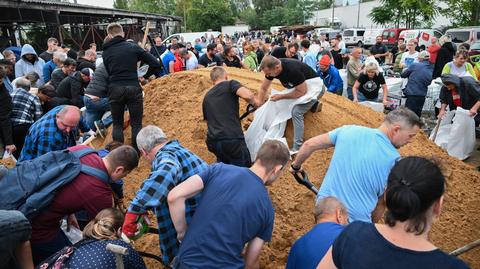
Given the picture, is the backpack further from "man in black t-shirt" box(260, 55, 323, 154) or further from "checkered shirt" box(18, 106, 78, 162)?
"man in black t-shirt" box(260, 55, 323, 154)

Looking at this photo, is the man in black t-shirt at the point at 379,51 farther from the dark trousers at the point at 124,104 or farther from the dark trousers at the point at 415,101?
the dark trousers at the point at 124,104

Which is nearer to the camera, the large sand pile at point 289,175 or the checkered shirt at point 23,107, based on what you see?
the large sand pile at point 289,175

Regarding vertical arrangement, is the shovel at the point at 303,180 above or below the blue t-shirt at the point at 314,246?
below

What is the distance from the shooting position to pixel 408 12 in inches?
1299

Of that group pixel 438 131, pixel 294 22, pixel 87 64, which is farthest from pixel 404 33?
pixel 294 22

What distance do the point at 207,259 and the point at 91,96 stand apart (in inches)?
163

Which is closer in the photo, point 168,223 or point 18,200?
point 18,200

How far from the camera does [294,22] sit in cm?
6794

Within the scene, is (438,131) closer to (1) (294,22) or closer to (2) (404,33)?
(2) (404,33)

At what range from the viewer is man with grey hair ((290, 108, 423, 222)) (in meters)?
2.70

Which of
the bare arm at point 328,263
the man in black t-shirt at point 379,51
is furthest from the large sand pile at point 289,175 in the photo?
the man in black t-shirt at point 379,51

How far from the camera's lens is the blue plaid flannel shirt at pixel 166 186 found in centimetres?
249

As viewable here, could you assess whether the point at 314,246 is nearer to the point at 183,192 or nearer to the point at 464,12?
the point at 183,192

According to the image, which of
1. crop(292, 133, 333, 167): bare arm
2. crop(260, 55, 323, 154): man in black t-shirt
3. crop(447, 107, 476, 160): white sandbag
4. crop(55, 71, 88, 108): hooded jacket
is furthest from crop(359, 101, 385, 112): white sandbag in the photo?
crop(55, 71, 88, 108): hooded jacket
